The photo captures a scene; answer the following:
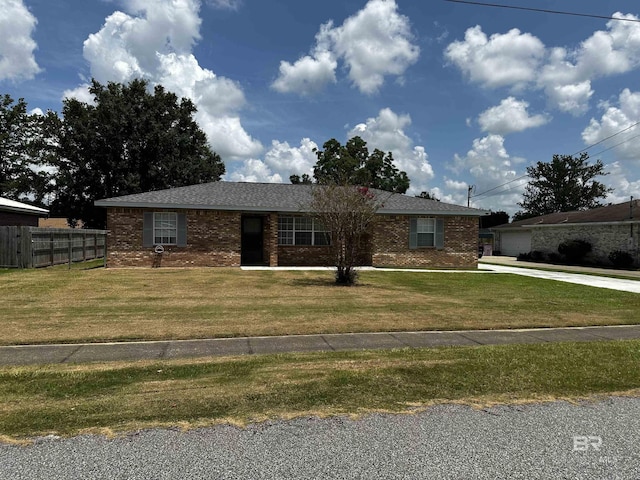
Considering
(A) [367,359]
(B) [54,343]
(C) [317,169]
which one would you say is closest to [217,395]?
(A) [367,359]

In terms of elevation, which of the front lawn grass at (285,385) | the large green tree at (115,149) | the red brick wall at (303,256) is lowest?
the front lawn grass at (285,385)

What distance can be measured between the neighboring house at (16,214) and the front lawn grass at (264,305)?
773 cm

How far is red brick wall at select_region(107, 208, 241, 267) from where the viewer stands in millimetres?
18281

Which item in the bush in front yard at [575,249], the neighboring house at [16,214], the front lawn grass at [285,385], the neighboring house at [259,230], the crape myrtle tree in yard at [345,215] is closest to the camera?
the front lawn grass at [285,385]

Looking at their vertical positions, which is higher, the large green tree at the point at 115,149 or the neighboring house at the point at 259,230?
the large green tree at the point at 115,149

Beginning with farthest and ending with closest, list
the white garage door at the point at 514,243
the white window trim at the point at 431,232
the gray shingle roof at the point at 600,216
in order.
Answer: the white garage door at the point at 514,243 → the gray shingle roof at the point at 600,216 → the white window trim at the point at 431,232

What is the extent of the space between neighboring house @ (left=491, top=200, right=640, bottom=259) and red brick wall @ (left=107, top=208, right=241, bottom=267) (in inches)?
864

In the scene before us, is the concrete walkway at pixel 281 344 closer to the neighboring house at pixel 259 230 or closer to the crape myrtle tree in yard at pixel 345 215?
the crape myrtle tree in yard at pixel 345 215

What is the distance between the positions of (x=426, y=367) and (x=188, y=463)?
10.2 feet

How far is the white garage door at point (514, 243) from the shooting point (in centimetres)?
3625

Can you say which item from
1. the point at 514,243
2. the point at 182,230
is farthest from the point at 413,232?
the point at 514,243

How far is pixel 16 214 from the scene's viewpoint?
22.8m

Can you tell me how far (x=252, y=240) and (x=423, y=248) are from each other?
8.12m

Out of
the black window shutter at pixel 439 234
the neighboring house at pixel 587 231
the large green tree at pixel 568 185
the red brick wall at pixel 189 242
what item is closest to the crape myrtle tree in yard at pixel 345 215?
the red brick wall at pixel 189 242
